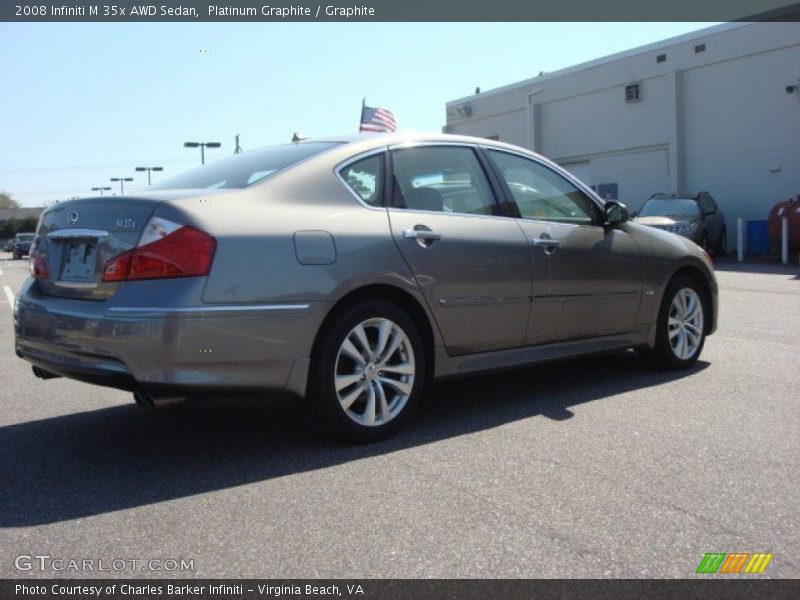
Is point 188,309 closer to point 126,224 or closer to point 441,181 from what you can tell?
point 126,224

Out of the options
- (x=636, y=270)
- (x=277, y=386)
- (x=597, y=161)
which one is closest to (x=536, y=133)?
(x=597, y=161)

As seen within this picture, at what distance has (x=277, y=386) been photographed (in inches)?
147

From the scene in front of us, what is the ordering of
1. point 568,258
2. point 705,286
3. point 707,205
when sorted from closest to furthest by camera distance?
point 568,258 < point 705,286 < point 707,205

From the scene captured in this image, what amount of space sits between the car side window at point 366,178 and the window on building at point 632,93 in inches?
951

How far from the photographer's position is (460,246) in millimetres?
4438

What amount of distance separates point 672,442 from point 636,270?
1768mm

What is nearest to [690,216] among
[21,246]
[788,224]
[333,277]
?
[788,224]

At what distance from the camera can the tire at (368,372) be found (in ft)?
12.7

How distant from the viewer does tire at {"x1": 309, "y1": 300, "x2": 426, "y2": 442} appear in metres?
3.88

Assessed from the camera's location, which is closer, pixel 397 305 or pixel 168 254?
pixel 168 254

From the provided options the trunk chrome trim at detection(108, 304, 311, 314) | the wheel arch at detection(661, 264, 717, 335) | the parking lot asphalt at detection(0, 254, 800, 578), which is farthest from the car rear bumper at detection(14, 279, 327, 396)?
the wheel arch at detection(661, 264, 717, 335)

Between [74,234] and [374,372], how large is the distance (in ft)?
5.32

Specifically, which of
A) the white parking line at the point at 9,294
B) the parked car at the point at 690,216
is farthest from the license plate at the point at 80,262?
the parked car at the point at 690,216

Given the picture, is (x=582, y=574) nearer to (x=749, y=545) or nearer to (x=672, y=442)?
(x=749, y=545)
